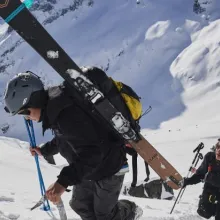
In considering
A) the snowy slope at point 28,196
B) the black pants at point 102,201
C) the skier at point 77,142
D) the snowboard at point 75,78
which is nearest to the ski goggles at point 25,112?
the skier at point 77,142

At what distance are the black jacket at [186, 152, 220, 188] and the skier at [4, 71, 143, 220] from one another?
102 inches

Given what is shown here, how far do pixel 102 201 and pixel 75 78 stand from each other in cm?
129

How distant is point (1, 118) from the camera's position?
12350cm

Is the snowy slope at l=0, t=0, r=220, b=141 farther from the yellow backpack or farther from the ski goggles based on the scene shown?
the ski goggles

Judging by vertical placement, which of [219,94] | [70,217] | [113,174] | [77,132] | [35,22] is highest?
[35,22]

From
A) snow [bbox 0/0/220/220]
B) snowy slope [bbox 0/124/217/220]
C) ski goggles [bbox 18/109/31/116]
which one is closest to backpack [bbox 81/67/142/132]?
ski goggles [bbox 18/109/31/116]

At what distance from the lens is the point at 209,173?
6871 millimetres

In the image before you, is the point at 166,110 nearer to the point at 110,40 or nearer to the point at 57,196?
the point at 110,40

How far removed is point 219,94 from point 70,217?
75.4 meters

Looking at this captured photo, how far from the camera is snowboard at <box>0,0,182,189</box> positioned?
4164mm

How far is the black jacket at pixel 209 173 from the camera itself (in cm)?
678

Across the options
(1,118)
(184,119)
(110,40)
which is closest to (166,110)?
(184,119)

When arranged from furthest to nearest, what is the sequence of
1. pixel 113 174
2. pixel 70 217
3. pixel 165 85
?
pixel 165 85, pixel 70 217, pixel 113 174

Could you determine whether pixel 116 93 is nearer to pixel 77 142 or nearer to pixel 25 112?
pixel 77 142
